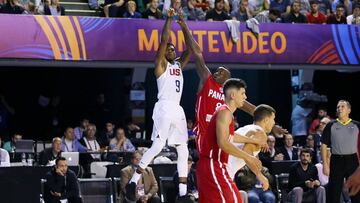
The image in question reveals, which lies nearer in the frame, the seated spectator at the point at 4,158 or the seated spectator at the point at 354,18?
the seated spectator at the point at 4,158

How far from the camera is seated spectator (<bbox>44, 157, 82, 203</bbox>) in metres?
17.3

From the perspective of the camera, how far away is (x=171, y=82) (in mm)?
15227

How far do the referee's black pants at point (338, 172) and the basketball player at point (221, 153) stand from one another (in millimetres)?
5141

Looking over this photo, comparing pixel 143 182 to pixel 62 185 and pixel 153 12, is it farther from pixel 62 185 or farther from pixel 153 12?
pixel 153 12

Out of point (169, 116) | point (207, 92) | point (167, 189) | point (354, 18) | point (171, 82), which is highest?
point (354, 18)

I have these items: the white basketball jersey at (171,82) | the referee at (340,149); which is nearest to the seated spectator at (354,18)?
the referee at (340,149)

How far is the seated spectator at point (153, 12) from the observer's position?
22609mm

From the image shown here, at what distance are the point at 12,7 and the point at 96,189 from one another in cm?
481

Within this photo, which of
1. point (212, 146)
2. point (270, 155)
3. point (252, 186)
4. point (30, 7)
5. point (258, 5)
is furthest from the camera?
point (258, 5)

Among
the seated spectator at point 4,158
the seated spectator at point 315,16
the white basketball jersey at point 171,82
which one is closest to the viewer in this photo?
the white basketball jersey at point 171,82

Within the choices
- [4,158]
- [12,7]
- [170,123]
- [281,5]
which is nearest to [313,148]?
[281,5]

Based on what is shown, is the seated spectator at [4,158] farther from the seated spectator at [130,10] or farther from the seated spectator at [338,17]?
the seated spectator at [338,17]

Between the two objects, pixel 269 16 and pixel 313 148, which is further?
pixel 269 16

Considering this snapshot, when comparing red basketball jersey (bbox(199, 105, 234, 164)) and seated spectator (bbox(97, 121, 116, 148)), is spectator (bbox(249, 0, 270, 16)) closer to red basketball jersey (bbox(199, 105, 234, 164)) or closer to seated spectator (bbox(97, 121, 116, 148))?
seated spectator (bbox(97, 121, 116, 148))
